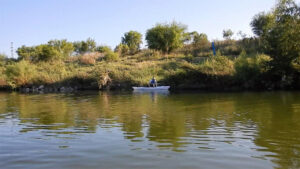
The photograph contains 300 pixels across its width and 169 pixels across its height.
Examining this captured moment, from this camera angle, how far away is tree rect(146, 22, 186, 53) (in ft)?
180

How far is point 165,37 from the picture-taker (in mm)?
55281

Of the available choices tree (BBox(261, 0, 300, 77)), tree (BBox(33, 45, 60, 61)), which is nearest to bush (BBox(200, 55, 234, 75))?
tree (BBox(261, 0, 300, 77))

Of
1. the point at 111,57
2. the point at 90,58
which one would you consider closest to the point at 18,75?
the point at 90,58

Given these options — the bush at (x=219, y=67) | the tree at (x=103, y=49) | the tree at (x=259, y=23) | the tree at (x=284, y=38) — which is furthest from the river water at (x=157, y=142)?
the tree at (x=103, y=49)

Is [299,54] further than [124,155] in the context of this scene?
Yes

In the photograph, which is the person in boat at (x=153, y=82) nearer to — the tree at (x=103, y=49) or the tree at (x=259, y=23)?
the tree at (x=259, y=23)

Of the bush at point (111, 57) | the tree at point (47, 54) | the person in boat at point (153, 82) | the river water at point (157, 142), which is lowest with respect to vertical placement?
the river water at point (157, 142)

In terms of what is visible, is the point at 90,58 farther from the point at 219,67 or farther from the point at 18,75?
the point at 219,67

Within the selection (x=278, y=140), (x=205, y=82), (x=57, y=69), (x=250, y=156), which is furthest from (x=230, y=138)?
(x=57, y=69)

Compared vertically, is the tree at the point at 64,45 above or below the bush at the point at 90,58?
above

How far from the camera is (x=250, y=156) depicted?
274 inches

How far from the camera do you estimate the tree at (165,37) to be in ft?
180

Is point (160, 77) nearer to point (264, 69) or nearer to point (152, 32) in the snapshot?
point (264, 69)

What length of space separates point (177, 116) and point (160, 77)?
79.7 feet
